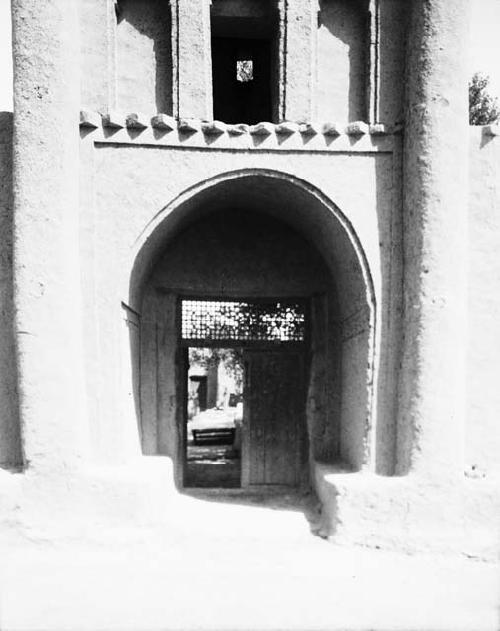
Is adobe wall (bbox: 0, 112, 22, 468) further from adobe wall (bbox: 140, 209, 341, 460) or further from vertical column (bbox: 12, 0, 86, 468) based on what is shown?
adobe wall (bbox: 140, 209, 341, 460)

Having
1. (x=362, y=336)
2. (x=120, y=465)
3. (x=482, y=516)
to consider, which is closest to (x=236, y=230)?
(x=362, y=336)

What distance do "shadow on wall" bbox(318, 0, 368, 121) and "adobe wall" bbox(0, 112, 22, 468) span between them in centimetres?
301

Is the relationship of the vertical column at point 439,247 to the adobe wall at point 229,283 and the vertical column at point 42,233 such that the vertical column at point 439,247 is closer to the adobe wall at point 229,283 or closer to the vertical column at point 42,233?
the adobe wall at point 229,283

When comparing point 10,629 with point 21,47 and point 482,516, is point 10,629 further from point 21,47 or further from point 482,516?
point 21,47

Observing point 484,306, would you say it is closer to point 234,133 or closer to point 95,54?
point 234,133

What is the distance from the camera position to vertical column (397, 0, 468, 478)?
4.71 m

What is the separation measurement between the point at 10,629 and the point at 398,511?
10.3ft

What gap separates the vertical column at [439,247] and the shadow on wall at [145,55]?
2376 millimetres

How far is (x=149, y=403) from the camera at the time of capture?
6.24 meters

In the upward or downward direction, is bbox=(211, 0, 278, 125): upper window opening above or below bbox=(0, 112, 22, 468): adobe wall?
above

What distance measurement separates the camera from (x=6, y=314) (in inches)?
194

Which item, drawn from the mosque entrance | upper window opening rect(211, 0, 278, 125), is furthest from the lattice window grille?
upper window opening rect(211, 0, 278, 125)

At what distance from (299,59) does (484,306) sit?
2.94 meters

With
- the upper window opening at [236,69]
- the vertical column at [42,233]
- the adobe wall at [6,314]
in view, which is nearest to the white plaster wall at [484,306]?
the upper window opening at [236,69]
